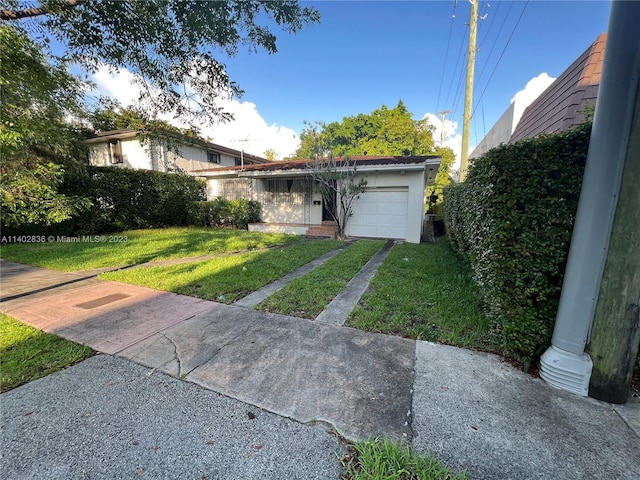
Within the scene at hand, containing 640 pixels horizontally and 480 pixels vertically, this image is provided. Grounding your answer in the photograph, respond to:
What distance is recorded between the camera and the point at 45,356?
253 cm

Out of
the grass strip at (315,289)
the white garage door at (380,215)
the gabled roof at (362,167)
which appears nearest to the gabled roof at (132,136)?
the gabled roof at (362,167)

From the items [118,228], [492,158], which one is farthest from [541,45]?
[118,228]

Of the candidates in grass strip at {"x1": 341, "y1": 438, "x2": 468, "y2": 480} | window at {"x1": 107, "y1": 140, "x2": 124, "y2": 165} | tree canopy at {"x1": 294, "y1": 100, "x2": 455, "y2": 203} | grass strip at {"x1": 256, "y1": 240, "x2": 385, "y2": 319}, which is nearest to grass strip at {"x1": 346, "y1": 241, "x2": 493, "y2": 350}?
grass strip at {"x1": 256, "y1": 240, "x2": 385, "y2": 319}

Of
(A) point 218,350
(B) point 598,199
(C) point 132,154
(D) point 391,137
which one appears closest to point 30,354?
(A) point 218,350

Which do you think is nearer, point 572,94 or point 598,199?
point 598,199

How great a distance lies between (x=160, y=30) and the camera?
4.05 m

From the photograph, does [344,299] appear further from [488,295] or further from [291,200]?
[291,200]

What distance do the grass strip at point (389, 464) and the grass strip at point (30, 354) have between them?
2.74 m

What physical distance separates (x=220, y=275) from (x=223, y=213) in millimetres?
8007

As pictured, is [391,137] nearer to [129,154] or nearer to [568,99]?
[129,154]

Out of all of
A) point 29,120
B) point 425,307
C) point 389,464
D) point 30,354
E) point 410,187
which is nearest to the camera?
point 389,464

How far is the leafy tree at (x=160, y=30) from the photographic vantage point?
12.3ft

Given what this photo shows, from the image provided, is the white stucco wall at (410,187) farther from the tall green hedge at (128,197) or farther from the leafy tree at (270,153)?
the leafy tree at (270,153)

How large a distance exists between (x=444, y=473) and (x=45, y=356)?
3.59 metres
